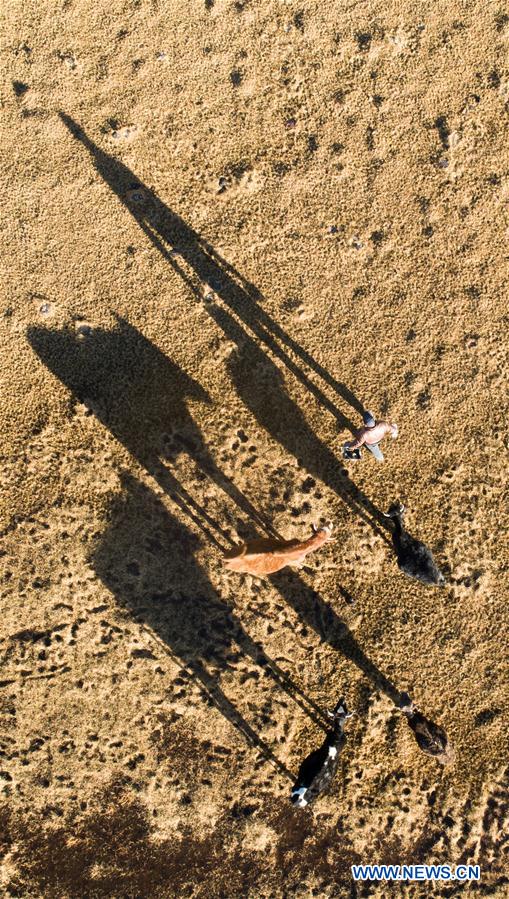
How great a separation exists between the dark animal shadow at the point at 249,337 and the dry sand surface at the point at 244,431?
0.12 feet

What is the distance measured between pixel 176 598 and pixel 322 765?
104 inches

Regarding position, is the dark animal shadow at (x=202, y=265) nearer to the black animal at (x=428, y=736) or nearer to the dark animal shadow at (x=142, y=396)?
the dark animal shadow at (x=142, y=396)

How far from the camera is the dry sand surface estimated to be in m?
7.32

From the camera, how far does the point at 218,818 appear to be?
24.0 feet

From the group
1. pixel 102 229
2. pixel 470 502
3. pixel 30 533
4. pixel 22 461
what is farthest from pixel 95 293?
pixel 470 502

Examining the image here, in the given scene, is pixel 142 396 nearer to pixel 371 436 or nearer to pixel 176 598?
pixel 176 598

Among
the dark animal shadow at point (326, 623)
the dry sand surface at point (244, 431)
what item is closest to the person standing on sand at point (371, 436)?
the dry sand surface at point (244, 431)

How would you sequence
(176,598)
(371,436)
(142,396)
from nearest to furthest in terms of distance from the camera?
(371,436), (176,598), (142,396)

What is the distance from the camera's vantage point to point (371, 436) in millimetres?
7000

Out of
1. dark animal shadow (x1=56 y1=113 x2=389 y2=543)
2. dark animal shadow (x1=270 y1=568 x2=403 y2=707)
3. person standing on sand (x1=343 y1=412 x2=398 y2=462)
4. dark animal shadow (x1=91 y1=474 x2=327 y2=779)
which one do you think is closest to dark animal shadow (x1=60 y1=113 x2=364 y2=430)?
dark animal shadow (x1=56 y1=113 x2=389 y2=543)

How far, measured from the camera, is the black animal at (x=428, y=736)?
7.08m

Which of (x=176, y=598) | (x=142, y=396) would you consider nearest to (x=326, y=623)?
(x=176, y=598)

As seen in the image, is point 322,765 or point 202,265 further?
point 202,265

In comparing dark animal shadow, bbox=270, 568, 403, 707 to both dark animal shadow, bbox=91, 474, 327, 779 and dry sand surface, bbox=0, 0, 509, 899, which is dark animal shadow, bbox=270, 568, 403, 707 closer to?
dry sand surface, bbox=0, 0, 509, 899
